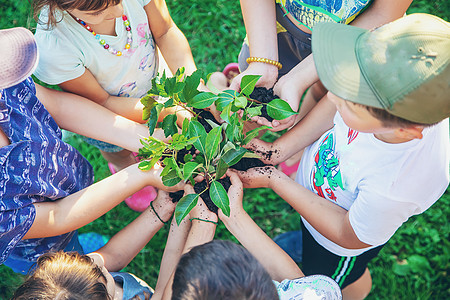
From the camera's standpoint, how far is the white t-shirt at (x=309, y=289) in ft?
4.47

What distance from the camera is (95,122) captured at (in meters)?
1.87

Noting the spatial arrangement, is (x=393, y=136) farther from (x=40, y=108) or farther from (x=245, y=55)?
A: (x=40, y=108)

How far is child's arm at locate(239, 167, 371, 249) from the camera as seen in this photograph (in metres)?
1.59

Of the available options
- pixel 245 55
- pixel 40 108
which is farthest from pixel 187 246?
pixel 245 55

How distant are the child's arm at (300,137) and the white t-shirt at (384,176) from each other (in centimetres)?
26

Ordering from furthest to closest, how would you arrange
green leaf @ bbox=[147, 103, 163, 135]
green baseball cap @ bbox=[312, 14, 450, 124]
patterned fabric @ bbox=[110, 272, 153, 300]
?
1. patterned fabric @ bbox=[110, 272, 153, 300]
2. green leaf @ bbox=[147, 103, 163, 135]
3. green baseball cap @ bbox=[312, 14, 450, 124]

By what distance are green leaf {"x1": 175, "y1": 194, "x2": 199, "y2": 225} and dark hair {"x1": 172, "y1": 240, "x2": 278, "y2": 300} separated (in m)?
0.22

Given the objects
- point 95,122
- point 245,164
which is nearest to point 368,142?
point 245,164

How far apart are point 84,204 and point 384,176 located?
125 cm

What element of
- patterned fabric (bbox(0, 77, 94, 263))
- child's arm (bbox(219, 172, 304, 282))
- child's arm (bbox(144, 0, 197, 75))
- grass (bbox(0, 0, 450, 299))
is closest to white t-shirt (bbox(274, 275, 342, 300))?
child's arm (bbox(219, 172, 304, 282))

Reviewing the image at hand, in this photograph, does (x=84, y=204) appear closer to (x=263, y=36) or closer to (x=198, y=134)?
(x=198, y=134)

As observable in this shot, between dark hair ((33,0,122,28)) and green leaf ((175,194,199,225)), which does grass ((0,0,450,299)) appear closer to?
green leaf ((175,194,199,225))

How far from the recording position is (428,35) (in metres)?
1.07

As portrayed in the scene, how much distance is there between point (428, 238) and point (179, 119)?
6.94 feet
